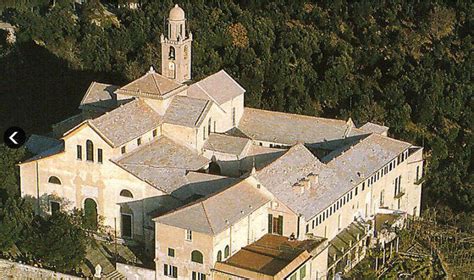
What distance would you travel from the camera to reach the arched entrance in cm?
4525

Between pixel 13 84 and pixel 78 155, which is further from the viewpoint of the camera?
pixel 13 84

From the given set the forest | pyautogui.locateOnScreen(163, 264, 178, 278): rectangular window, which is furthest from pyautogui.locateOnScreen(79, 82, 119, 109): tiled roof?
the forest

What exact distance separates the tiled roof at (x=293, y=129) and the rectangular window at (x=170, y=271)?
1336 centimetres

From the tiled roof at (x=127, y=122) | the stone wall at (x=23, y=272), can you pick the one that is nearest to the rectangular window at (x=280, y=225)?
the tiled roof at (x=127, y=122)

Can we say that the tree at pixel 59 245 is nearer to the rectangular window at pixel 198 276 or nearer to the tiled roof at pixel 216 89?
the rectangular window at pixel 198 276

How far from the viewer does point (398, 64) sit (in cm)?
7156

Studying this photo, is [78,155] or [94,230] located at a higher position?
[78,155]

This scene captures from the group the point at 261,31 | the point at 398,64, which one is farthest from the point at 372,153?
the point at 261,31

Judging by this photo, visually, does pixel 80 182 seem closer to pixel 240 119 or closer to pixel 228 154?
pixel 228 154

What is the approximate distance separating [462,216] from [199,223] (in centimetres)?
2028

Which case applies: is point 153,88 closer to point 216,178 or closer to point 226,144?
point 226,144

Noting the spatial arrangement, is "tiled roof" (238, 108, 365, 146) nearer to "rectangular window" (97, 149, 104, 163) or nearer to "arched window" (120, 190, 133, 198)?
"arched window" (120, 190, 133, 198)

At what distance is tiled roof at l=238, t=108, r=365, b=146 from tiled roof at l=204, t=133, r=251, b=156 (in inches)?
141

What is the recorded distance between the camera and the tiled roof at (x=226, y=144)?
48000mm
